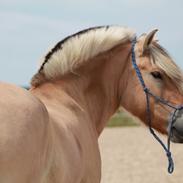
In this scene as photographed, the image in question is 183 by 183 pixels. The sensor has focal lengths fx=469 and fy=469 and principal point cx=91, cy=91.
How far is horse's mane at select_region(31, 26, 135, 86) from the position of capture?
405 cm

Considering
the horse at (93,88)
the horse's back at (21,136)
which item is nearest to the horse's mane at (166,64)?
the horse at (93,88)

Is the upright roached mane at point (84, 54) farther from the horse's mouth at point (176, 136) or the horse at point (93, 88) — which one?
the horse's mouth at point (176, 136)

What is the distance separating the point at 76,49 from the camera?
162 inches

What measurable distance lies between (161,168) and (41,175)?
9.34m

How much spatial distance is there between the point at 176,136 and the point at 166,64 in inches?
26.1

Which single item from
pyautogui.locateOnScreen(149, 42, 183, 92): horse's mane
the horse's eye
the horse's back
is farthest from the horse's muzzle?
the horse's back

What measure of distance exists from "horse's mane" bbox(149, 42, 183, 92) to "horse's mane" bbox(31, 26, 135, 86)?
0.38 metres

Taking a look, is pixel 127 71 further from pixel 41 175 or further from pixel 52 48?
pixel 41 175

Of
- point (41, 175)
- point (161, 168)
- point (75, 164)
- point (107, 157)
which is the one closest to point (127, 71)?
point (75, 164)

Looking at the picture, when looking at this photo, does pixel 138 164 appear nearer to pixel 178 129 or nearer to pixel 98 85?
pixel 98 85

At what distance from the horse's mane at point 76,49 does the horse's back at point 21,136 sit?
1.23m

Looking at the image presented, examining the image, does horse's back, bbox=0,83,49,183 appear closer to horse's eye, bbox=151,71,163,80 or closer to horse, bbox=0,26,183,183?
horse, bbox=0,26,183,183

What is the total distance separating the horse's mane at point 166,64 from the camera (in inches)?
163

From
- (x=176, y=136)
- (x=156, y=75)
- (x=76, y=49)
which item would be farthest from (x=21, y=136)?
(x=176, y=136)
